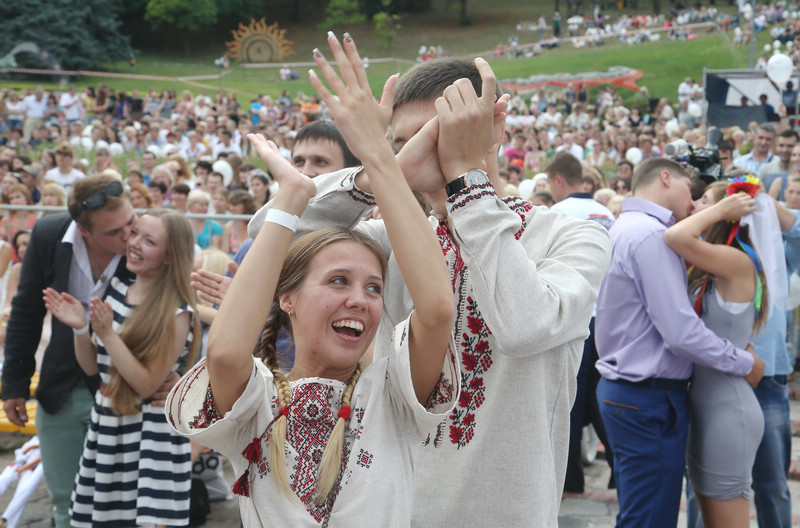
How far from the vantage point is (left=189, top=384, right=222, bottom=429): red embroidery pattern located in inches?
67.3

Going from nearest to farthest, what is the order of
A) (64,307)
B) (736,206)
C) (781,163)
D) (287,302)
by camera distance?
(287,302) → (736,206) → (64,307) → (781,163)

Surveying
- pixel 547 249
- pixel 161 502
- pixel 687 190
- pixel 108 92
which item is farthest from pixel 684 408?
pixel 108 92

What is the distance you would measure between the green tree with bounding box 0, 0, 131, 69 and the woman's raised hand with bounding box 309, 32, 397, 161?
165ft

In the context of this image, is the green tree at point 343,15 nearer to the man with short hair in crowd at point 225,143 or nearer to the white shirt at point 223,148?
the white shirt at point 223,148

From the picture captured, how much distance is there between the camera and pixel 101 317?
387cm

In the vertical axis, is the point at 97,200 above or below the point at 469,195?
below

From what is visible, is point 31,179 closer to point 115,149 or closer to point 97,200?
point 115,149

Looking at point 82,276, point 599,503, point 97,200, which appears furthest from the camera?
point 599,503

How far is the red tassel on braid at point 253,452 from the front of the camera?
1726 mm

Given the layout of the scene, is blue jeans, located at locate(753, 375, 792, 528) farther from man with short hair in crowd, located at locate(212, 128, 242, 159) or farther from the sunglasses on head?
man with short hair in crowd, located at locate(212, 128, 242, 159)

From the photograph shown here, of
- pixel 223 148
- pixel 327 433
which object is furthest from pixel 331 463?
pixel 223 148

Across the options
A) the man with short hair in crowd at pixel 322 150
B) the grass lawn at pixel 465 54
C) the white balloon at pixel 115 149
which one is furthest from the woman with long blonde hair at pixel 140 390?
the grass lawn at pixel 465 54

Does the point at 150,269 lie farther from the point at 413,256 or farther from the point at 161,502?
the point at 413,256

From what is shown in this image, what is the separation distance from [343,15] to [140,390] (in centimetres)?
6129
